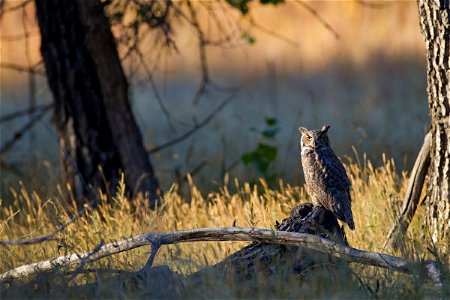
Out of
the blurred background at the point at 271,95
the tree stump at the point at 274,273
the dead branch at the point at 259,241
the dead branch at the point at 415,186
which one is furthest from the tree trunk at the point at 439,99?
the blurred background at the point at 271,95

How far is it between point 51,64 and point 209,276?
13.7 ft

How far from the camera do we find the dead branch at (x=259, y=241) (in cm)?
501

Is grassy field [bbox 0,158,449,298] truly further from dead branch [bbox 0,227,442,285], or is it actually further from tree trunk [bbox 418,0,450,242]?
tree trunk [bbox 418,0,450,242]

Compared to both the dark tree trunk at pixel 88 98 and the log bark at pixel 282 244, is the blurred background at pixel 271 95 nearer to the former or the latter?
the dark tree trunk at pixel 88 98

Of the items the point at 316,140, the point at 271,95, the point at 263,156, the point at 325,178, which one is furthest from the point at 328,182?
the point at 271,95

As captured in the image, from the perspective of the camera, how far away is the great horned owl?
5641 millimetres

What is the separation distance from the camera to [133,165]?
8.40 metres

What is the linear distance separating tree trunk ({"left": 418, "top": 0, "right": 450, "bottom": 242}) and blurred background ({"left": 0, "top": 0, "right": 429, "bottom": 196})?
242 cm

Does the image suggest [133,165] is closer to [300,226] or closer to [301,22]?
[300,226]

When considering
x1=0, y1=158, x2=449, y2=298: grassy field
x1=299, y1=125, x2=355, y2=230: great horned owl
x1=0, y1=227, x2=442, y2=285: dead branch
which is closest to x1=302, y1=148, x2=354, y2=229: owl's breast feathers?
x1=299, y1=125, x2=355, y2=230: great horned owl

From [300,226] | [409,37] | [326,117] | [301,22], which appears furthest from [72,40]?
[301,22]

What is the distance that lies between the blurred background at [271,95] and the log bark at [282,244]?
307 cm

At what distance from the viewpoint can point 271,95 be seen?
15039 mm

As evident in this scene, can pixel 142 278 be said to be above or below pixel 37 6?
below
